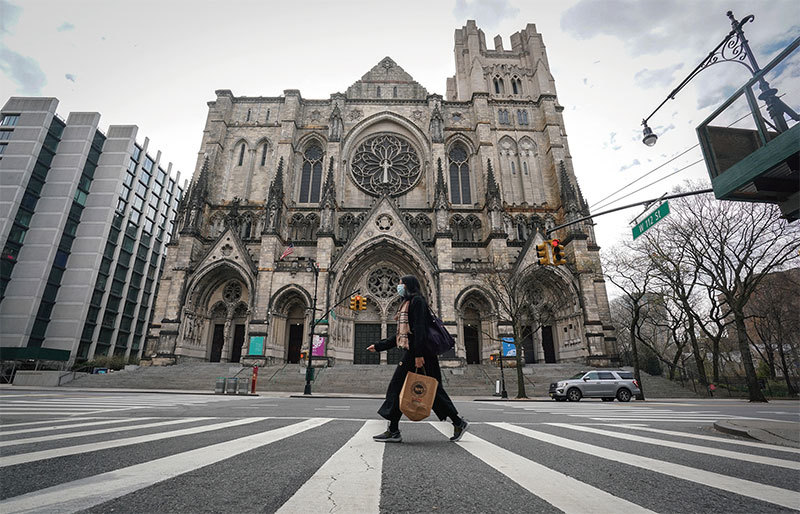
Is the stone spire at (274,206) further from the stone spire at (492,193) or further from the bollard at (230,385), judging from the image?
the stone spire at (492,193)

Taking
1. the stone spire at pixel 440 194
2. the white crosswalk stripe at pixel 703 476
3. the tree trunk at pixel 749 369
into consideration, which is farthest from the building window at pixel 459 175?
the white crosswalk stripe at pixel 703 476

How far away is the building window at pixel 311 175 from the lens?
29.3 metres

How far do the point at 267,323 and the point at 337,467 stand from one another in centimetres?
2210

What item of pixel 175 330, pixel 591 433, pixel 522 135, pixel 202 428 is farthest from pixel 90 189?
pixel 591 433

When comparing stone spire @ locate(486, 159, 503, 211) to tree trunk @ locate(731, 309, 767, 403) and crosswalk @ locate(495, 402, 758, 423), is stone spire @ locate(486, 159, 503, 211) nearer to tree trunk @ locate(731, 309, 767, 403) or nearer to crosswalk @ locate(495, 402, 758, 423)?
tree trunk @ locate(731, 309, 767, 403)

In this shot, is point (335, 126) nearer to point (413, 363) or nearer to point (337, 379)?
point (337, 379)

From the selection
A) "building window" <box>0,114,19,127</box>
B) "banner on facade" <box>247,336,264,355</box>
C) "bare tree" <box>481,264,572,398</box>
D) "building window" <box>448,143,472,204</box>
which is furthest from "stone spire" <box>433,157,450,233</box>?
"building window" <box>0,114,19,127</box>

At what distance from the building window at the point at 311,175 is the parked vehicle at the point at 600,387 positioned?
22.4 m

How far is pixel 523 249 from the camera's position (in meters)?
24.6

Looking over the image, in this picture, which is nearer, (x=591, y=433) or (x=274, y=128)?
(x=591, y=433)

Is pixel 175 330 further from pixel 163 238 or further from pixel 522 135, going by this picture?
pixel 163 238

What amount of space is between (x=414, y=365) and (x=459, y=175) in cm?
2830

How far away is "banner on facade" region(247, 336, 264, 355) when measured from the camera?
72.1 feet

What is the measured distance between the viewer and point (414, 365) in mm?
3600
